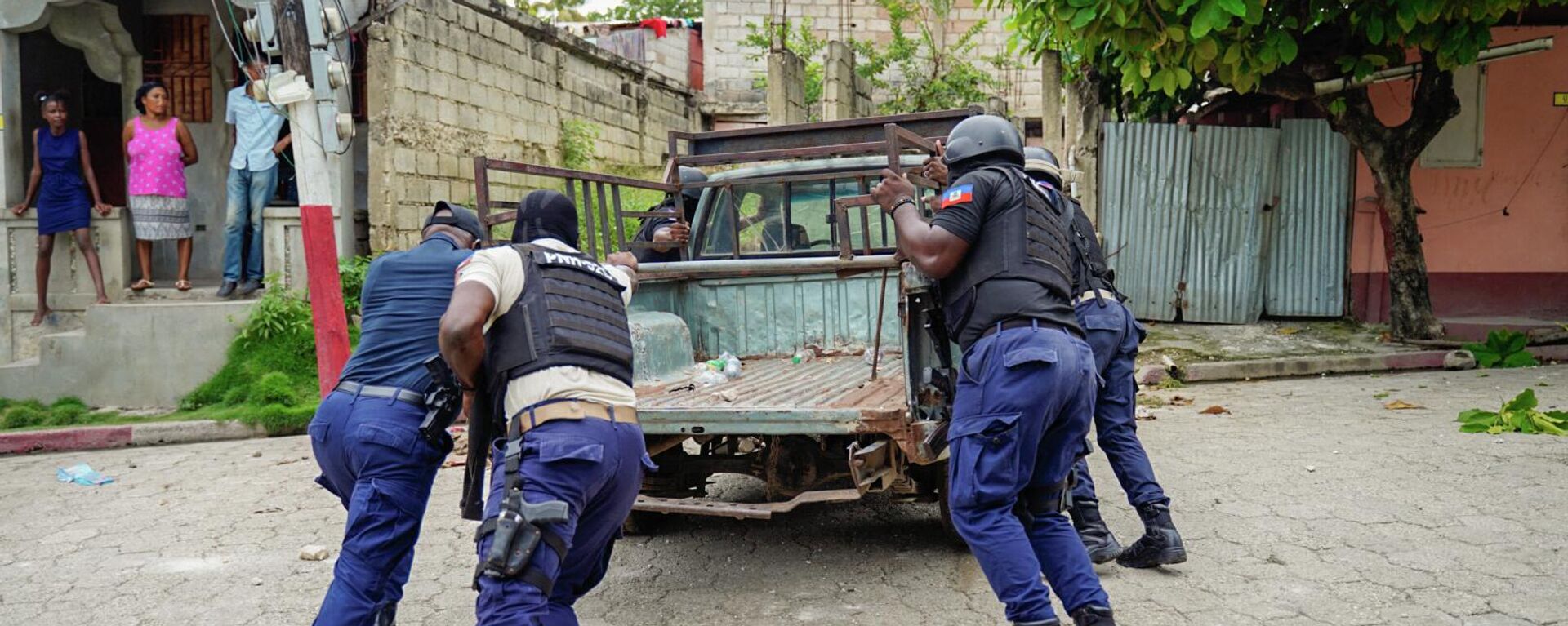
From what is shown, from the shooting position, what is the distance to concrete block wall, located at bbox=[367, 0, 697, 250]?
28.9 ft

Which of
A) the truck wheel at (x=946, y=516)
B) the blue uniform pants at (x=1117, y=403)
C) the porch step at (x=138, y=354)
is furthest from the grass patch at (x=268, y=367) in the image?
the blue uniform pants at (x=1117, y=403)

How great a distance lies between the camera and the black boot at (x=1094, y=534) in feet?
13.7

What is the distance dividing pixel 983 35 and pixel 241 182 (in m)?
13.0

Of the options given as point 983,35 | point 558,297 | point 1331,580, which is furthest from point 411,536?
point 983,35

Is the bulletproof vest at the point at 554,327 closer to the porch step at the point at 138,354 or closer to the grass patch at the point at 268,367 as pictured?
the grass patch at the point at 268,367

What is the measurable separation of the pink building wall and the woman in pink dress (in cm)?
1011

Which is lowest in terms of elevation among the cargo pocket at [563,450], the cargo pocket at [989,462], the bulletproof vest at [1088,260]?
the cargo pocket at [989,462]

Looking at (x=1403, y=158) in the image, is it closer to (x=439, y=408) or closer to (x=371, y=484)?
(x=439, y=408)

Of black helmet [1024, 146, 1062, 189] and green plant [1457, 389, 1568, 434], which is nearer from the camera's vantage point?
black helmet [1024, 146, 1062, 189]

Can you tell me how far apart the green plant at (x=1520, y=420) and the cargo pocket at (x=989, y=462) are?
4.64 metres

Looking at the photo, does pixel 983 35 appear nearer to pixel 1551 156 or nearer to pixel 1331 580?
pixel 1551 156

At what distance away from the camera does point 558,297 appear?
292 centimetres

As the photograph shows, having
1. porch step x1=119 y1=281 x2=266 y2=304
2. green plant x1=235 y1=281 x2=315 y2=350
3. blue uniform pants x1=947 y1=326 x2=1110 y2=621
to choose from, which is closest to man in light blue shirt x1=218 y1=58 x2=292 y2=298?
porch step x1=119 y1=281 x2=266 y2=304

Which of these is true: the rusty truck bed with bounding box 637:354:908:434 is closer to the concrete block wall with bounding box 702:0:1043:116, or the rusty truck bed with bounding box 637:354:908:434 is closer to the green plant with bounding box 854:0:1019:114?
the green plant with bounding box 854:0:1019:114
